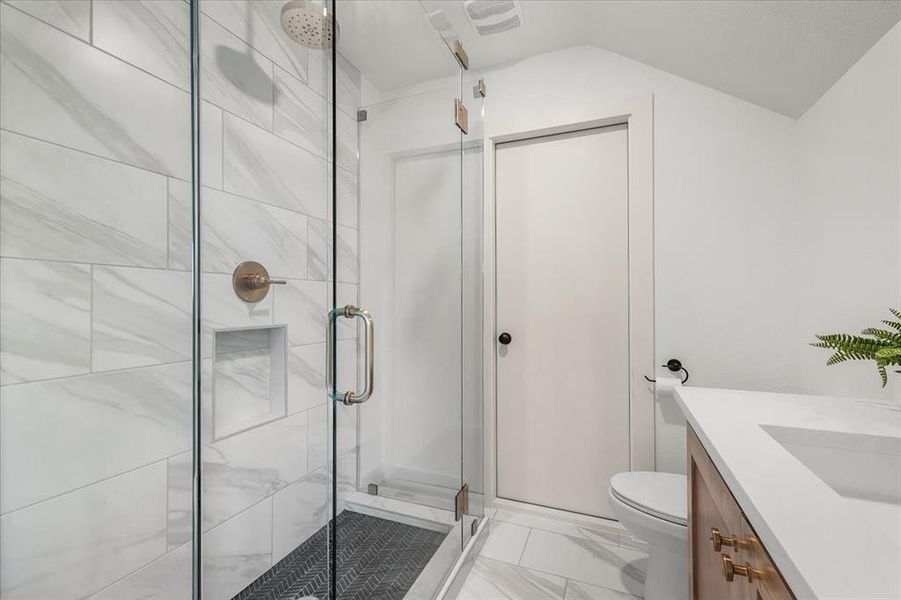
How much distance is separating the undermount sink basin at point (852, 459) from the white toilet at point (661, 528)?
0.53 meters

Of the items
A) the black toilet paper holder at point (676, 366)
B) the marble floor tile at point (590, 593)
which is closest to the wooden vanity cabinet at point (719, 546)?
the marble floor tile at point (590, 593)

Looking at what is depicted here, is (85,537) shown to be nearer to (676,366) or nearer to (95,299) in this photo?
(95,299)

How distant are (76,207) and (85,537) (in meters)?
0.73

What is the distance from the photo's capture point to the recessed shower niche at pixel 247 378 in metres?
1.15

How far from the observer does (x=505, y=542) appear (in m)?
1.81

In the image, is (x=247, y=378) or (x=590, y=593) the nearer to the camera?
(x=247, y=378)

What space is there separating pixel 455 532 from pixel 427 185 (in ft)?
4.58

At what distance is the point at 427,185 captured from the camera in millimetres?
1545

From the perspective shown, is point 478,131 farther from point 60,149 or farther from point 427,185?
point 60,149

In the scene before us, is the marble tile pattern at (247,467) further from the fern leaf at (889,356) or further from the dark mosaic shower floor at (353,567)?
the fern leaf at (889,356)

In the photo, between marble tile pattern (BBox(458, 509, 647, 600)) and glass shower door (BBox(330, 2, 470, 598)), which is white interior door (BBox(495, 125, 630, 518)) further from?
glass shower door (BBox(330, 2, 470, 598))

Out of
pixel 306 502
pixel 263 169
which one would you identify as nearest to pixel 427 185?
pixel 263 169

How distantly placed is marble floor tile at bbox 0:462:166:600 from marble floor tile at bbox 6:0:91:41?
0.97 metres

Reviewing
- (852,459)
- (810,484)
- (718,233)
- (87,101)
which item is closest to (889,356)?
(852,459)
